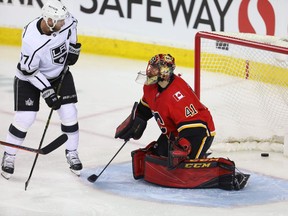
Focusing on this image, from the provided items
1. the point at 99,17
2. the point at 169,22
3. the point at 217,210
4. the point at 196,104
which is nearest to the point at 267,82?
the point at 196,104

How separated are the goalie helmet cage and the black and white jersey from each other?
95cm

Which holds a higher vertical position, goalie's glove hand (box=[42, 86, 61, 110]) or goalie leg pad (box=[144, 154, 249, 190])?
goalie's glove hand (box=[42, 86, 61, 110])

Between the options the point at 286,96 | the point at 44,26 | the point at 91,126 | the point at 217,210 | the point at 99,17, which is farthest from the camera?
the point at 99,17

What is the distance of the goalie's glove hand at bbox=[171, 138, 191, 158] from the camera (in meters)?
5.25

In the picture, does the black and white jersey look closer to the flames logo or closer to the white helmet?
the white helmet

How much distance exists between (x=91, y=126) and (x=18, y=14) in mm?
2730

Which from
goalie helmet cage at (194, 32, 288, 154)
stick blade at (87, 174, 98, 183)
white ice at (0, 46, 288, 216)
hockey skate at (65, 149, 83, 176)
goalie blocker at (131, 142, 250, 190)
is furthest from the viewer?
goalie helmet cage at (194, 32, 288, 154)

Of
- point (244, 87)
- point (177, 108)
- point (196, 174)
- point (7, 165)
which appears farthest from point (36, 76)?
point (244, 87)

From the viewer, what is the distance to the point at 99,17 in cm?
885

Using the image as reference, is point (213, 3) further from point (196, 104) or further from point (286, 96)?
point (196, 104)

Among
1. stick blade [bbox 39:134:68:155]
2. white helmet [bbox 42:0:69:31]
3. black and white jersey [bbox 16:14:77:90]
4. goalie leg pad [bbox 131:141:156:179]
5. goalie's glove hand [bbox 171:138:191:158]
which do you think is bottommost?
goalie leg pad [bbox 131:141:156:179]

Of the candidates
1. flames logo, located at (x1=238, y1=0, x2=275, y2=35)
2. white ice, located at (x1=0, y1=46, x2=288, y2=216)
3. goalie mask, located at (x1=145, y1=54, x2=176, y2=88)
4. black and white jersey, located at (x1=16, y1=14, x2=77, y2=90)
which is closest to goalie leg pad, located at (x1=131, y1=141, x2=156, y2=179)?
white ice, located at (x1=0, y1=46, x2=288, y2=216)

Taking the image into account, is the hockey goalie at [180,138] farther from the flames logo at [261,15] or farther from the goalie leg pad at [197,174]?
the flames logo at [261,15]

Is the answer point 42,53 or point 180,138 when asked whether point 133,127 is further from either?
point 42,53
